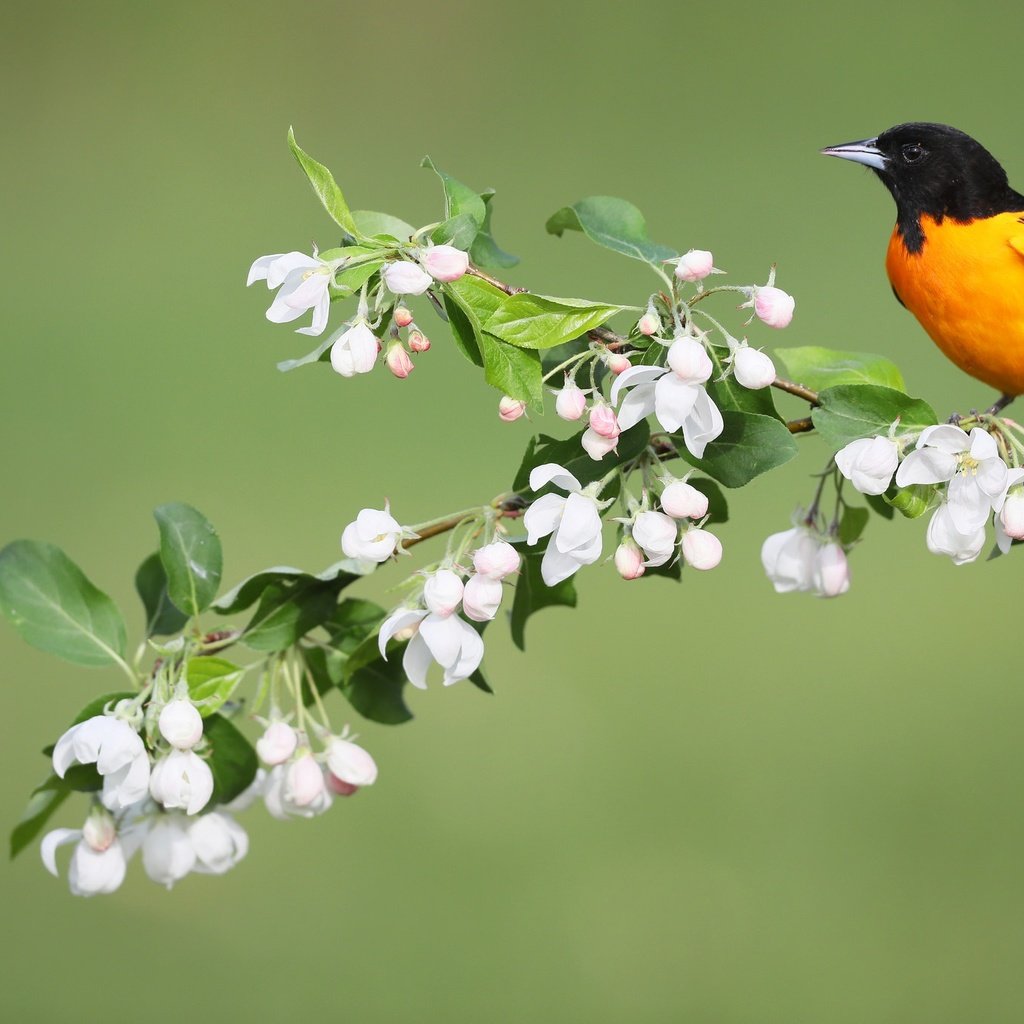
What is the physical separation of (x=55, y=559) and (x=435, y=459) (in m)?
3.35

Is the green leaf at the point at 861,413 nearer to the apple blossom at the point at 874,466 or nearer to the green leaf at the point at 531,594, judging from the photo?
the apple blossom at the point at 874,466

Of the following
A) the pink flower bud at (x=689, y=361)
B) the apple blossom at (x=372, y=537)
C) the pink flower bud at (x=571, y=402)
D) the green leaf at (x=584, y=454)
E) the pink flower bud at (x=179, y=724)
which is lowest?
the pink flower bud at (x=179, y=724)

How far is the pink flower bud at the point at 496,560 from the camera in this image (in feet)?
2.72

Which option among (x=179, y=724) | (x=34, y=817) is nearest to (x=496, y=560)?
(x=179, y=724)

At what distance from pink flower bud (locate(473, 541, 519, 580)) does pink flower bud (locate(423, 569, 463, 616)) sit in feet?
0.07

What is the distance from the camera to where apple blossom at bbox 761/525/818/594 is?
1114mm

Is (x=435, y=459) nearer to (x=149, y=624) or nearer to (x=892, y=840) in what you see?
(x=892, y=840)

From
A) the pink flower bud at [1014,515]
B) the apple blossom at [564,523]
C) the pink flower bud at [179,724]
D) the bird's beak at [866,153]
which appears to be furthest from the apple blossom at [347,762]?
the bird's beak at [866,153]

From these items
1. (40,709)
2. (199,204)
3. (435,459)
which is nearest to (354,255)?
(40,709)

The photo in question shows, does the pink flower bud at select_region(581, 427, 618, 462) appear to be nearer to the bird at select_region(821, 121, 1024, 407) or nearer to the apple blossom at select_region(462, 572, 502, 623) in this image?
the apple blossom at select_region(462, 572, 502, 623)

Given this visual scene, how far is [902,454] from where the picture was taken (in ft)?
2.86

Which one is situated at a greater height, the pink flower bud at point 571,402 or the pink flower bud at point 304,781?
the pink flower bud at point 571,402

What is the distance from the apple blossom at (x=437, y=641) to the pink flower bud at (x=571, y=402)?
156mm

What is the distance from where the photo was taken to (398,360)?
845mm
